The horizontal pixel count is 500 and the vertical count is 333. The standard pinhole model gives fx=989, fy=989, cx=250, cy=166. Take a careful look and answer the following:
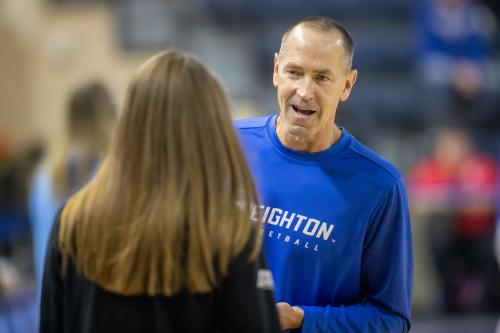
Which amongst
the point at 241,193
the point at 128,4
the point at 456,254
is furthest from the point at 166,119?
the point at 128,4

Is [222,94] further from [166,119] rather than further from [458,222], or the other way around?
[458,222]

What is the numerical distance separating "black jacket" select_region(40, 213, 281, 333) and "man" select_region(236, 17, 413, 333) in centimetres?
60

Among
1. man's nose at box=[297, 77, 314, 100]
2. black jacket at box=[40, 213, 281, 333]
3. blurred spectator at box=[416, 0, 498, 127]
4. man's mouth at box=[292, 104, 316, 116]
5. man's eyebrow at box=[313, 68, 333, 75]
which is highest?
blurred spectator at box=[416, 0, 498, 127]

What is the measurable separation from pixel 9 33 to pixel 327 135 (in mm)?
10728

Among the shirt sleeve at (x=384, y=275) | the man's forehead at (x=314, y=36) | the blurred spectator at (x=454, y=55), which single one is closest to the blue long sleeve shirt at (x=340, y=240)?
the shirt sleeve at (x=384, y=275)

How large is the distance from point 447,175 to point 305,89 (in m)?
6.28

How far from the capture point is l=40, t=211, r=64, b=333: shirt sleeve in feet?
8.39

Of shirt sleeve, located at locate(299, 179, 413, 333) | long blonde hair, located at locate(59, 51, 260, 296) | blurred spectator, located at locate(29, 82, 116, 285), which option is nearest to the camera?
long blonde hair, located at locate(59, 51, 260, 296)

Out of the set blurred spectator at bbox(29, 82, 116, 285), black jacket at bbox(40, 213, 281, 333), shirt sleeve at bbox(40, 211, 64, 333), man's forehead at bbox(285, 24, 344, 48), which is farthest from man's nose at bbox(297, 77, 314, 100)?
blurred spectator at bbox(29, 82, 116, 285)

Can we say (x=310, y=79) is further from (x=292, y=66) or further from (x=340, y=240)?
(x=340, y=240)

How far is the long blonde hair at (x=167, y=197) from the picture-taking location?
2.44m

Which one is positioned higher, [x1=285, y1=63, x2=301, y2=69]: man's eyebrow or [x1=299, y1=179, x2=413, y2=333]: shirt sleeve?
[x1=285, y1=63, x2=301, y2=69]: man's eyebrow

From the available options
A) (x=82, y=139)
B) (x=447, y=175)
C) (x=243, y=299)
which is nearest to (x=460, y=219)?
(x=447, y=175)

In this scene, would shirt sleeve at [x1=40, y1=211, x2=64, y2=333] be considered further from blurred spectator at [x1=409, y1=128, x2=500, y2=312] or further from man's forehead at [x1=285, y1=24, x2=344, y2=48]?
blurred spectator at [x1=409, y1=128, x2=500, y2=312]
